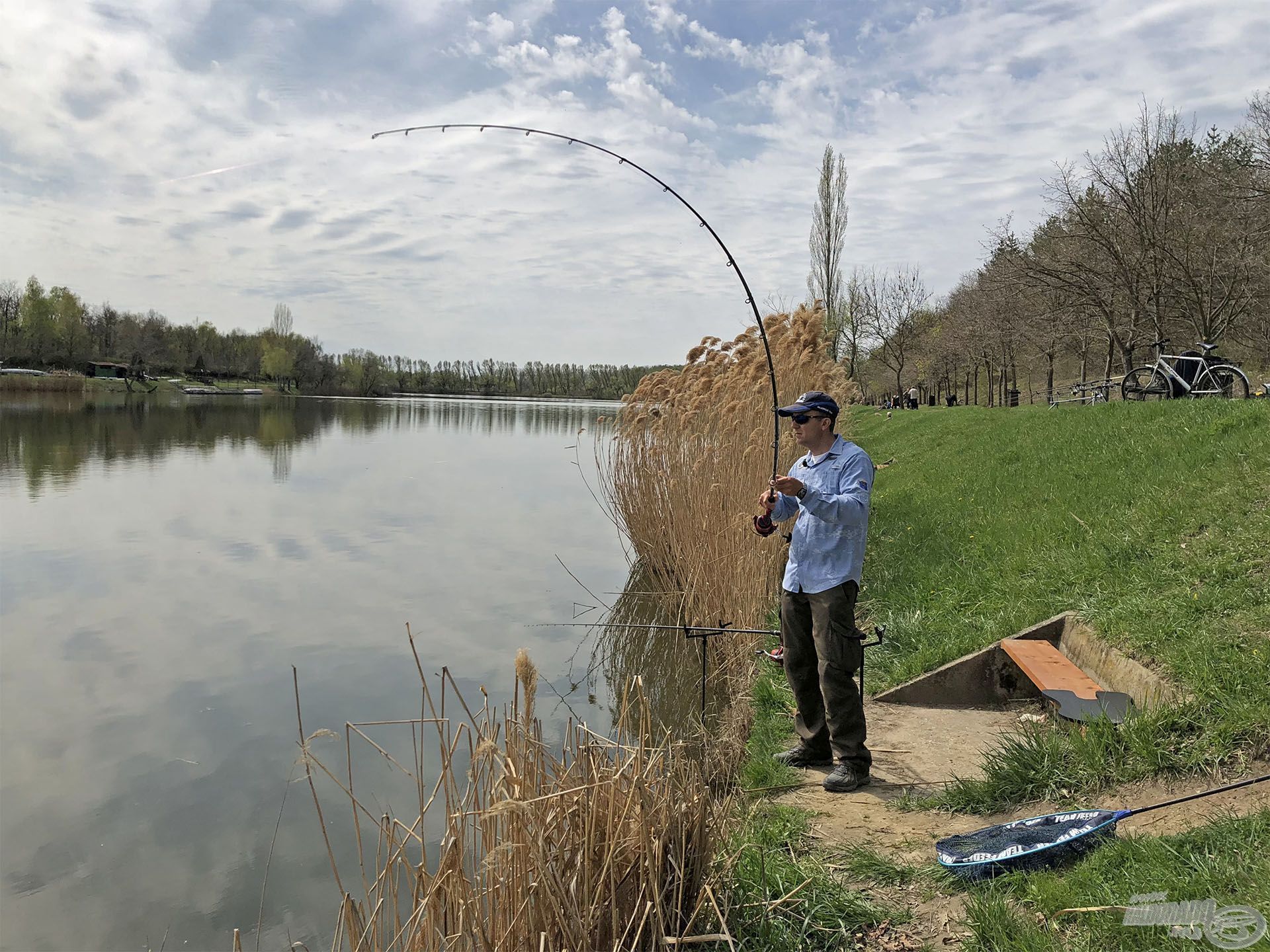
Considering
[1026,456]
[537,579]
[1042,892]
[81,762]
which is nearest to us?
[1042,892]

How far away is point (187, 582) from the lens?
10.7 m

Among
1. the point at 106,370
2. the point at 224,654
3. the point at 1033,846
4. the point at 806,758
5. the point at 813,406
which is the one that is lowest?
the point at 224,654

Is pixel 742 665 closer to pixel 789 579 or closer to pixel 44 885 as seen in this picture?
pixel 789 579

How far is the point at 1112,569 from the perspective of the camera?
5.78 metres

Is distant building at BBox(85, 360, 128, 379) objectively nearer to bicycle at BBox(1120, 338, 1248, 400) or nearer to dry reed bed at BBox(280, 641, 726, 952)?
bicycle at BBox(1120, 338, 1248, 400)

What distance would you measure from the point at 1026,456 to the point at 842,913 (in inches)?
328

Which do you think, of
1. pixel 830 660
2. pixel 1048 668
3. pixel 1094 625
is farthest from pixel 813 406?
pixel 1094 625

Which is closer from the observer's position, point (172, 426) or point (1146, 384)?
point (1146, 384)

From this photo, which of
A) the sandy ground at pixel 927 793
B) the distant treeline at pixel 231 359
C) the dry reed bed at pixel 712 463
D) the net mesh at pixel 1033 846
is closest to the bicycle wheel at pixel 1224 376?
the dry reed bed at pixel 712 463

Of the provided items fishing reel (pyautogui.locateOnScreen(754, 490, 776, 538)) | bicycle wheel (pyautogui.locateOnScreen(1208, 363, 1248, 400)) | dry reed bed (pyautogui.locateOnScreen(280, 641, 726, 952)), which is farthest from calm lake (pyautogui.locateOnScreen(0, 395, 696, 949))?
bicycle wheel (pyautogui.locateOnScreen(1208, 363, 1248, 400))

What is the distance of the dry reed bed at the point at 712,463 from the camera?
7535mm

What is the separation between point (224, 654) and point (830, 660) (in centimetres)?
626

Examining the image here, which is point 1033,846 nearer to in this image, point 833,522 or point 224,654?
point 833,522

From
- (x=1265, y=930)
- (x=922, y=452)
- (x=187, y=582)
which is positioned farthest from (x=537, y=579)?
(x=1265, y=930)
